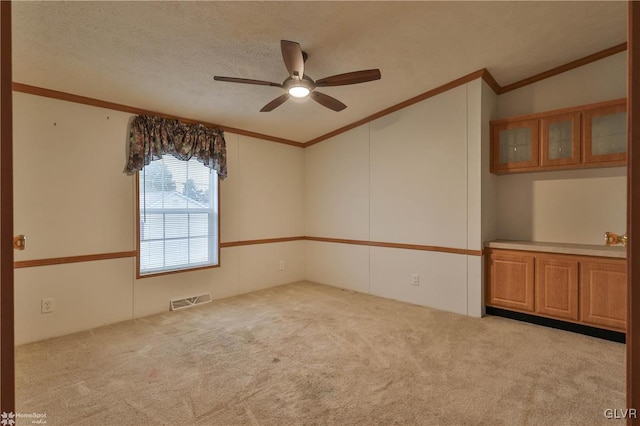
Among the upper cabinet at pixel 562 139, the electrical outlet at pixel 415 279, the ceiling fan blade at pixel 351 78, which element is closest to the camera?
the ceiling fan blade at pixel 351 78

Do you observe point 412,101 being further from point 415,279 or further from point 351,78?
point 415,279

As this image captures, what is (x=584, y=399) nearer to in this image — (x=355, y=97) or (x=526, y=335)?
(x=526, y=335)

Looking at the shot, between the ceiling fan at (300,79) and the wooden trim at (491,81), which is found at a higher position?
the wooden trim at (491,81)

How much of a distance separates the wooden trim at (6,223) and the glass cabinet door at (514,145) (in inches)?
167

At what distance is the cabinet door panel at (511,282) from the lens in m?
3.42

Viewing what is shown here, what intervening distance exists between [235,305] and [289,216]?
1.85 metres

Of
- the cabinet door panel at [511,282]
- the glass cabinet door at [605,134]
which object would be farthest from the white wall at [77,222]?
the glass cabinet door at [605,134]

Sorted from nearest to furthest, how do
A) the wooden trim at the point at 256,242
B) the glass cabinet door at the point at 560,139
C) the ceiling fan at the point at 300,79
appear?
the ceiling fan at the point at 300,79 < the glass cabinet door at the point at 560,139 < the wooden trim at the point at 256,242

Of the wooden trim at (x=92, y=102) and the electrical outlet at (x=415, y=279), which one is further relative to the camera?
the electrical outlet at (x=415, y=279)

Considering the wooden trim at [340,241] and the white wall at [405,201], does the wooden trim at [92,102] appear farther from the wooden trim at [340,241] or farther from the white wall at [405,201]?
the wooden trim at [340,241]

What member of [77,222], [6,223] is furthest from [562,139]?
[77,222]

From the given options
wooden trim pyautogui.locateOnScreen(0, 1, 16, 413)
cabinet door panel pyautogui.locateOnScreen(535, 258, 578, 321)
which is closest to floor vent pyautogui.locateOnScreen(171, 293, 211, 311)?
wooden trim pyautogui.locateOnScreen(0, 1, 16, 413)

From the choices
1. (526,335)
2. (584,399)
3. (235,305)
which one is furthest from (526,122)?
(235,305)

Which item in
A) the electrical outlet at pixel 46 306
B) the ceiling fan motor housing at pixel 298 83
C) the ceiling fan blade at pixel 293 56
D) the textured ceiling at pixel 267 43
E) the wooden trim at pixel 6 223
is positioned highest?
the textured ceiling at pixel 267 43
